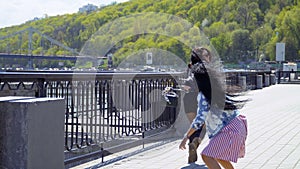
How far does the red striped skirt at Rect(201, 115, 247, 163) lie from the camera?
4.42 m

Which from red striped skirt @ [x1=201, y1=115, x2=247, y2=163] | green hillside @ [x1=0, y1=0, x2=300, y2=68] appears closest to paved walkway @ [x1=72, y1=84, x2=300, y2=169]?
red striped skirt @ [x1=201, y1=115, x2=247, y2=163]

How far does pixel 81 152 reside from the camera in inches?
297

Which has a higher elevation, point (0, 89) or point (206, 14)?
point (206, 14)

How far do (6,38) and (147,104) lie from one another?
5045 inches

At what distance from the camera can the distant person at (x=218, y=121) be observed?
14.6 feet

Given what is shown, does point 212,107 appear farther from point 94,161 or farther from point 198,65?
point 94,161

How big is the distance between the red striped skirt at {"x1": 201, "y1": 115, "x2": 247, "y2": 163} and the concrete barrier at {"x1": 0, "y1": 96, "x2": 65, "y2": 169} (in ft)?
5.82

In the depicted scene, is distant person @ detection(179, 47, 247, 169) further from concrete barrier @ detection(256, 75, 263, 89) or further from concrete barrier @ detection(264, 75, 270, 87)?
concrete barrier @ detection(264, 75, 270, 87)

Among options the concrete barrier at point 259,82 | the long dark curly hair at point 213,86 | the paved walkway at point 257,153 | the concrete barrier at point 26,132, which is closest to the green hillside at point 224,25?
the concrete barrier at point 259,82

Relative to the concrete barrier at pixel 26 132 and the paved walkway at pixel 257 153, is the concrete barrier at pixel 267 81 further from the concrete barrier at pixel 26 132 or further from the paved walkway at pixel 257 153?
the concrete barrier at pixel 26 132

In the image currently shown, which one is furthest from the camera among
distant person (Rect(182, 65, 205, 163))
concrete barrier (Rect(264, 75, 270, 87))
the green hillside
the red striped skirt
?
the green hillside

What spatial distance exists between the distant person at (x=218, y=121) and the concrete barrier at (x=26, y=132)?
5.31 feet

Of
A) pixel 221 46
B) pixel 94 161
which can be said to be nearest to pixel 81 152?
pixel 94 161

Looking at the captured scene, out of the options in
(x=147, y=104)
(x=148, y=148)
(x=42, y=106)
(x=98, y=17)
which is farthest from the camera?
(x=98, y=17)
